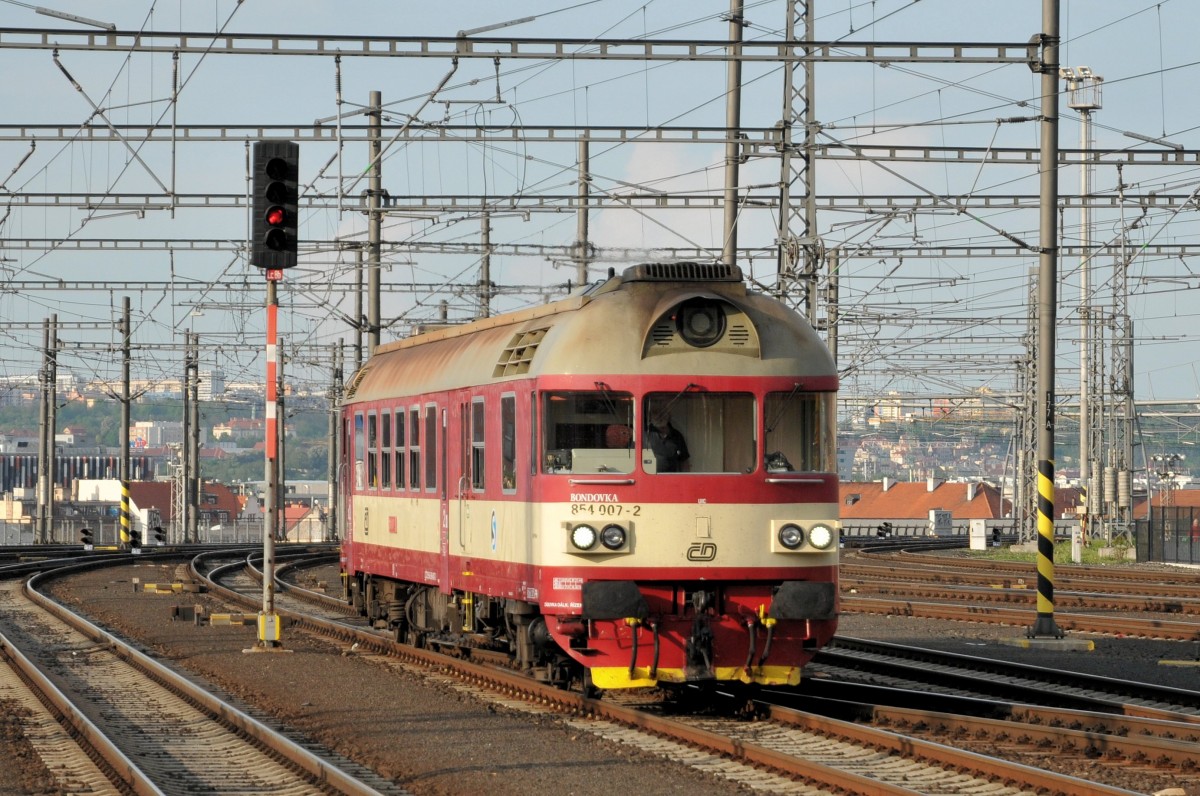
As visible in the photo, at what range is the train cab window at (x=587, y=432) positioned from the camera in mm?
14367

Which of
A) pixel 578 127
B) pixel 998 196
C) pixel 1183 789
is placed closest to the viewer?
pixel 1183 789

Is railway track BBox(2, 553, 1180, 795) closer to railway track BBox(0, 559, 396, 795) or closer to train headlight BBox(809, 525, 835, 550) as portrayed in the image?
train headlight BBox(809, 525, 835, 550)

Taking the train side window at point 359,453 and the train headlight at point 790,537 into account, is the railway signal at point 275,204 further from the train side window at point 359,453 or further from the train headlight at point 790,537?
the train headlight at point 790,537

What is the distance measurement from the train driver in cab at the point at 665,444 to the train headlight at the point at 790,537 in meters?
0.94

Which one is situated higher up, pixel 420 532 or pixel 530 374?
pixel 530 374

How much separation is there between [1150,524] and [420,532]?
30702 mm

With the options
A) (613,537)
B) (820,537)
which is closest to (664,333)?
(613,537)

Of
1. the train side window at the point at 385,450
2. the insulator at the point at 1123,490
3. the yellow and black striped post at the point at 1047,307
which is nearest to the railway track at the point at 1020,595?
the yellow and black striped post at the point at 1047,307

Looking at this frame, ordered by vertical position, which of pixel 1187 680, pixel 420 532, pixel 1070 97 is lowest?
pixel 1187 680

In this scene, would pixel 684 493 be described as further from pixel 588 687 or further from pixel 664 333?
pixel 588 687

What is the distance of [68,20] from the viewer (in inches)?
899

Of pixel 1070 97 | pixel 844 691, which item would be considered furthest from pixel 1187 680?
pixel 1070 97

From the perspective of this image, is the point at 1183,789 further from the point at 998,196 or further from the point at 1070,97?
the point at 1070,97

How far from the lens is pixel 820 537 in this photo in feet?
47.4
